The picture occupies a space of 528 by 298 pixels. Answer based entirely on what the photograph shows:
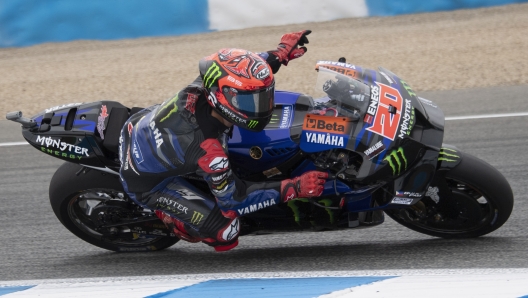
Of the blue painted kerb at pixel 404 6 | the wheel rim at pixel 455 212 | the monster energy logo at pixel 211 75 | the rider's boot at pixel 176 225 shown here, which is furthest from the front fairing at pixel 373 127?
the blue painted kerb at pixel 404 6

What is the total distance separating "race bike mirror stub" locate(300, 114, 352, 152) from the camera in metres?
3.91

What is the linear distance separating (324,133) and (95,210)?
1.74 m

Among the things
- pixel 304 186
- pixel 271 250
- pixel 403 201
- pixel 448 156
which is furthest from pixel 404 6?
pixel 304 186

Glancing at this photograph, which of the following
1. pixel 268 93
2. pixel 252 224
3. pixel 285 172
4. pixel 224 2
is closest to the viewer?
pixel 268 93

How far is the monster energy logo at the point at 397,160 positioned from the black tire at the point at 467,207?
34cm

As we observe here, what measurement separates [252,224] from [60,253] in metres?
1.54

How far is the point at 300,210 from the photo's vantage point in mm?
4363

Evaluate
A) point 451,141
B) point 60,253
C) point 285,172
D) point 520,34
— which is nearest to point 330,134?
point 285,172

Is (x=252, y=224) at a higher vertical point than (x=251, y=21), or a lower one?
lower

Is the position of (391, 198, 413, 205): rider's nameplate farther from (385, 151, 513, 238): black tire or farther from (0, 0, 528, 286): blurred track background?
(0, 0, 528, 286): blurred track background

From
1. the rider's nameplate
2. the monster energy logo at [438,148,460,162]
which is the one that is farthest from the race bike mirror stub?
the monster energy logo at [438,148,460,162]

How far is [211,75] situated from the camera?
12.5 ft

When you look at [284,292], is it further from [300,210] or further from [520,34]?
[520,34]

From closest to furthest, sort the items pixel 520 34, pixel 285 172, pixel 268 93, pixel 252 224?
pixel 268 93 → pixel 285 172 → pixel 252 224 → pixel 520 34
